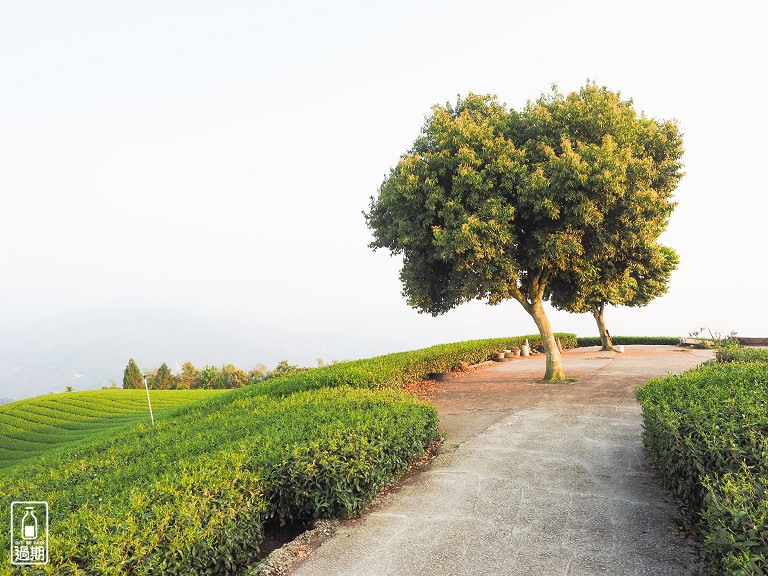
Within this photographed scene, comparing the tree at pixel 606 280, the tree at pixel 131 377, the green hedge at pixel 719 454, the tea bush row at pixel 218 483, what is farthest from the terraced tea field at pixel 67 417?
the green hedge at pixel 719 454

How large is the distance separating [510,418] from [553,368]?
23.6ft

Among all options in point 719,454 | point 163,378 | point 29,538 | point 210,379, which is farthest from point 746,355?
point 163,378

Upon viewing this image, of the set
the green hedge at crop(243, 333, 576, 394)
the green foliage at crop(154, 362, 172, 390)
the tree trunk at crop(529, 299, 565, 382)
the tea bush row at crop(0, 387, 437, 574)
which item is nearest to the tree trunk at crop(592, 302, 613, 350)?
the green hedge at crop(243, 333, 576, 394)

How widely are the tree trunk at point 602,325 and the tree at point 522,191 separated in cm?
1786

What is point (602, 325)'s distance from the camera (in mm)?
35156

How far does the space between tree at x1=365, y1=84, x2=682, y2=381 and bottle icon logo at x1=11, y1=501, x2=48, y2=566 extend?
1217cm

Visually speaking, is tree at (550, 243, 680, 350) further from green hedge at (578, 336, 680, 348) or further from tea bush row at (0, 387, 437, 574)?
green hedge at (578, 336, 680, 348)

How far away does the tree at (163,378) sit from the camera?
131 feet

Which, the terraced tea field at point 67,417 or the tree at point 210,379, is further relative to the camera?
the tree at point 210,379

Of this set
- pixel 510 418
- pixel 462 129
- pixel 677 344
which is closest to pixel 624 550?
pixel 510 418

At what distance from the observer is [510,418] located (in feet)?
41.3

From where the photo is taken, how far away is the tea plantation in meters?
4.75

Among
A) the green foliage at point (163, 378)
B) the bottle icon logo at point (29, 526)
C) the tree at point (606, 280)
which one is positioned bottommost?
the bottle icon logo at point (29, 526)

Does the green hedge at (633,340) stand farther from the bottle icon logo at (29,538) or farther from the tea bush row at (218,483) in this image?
the bottle icon logo at (29,538)
